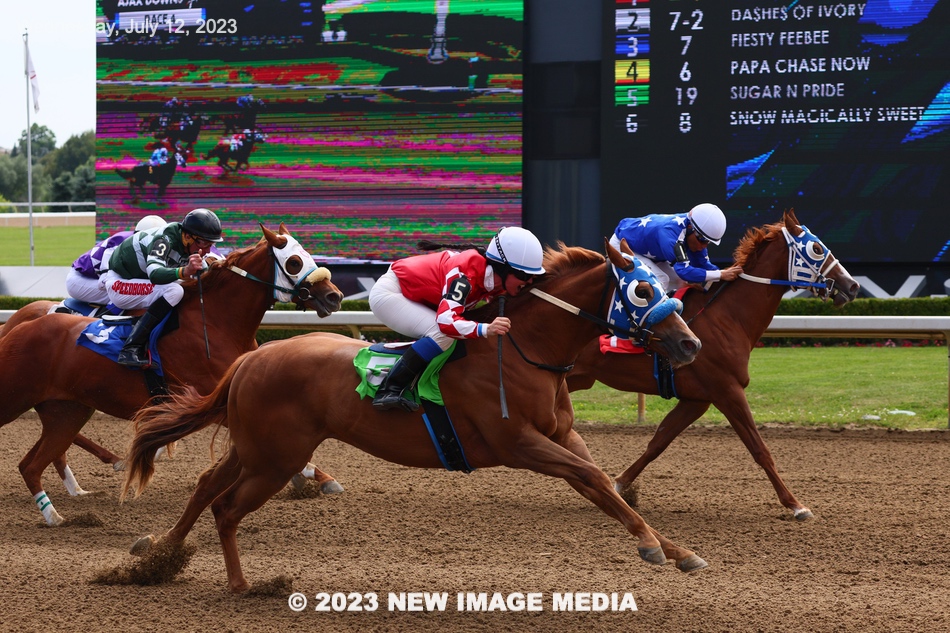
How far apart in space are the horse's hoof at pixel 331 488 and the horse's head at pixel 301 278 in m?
1.16

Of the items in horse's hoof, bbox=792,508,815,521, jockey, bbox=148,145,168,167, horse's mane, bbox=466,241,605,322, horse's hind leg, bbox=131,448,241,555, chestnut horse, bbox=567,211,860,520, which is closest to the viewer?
horse's mane, bbox=466,241,605,322

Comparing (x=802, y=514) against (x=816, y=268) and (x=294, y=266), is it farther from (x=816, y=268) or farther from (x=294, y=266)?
(x=294, y=266)

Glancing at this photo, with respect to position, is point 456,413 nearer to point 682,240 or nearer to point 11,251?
point 682,240

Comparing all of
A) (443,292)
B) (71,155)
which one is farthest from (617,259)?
(71,155)

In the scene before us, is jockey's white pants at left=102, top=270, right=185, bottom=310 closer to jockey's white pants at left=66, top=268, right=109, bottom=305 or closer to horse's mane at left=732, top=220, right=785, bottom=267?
jockey's white pants at left=66, top=268, right=109, bottom=305

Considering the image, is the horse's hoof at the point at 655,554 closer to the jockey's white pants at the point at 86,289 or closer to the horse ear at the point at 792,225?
the horse ear at the point at 792,225

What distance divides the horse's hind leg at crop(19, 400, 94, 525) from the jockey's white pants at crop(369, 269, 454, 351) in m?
2.30

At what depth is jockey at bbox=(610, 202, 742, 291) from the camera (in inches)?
233

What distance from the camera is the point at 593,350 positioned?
6.21 meters

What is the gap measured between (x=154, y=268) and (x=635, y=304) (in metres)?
2.86

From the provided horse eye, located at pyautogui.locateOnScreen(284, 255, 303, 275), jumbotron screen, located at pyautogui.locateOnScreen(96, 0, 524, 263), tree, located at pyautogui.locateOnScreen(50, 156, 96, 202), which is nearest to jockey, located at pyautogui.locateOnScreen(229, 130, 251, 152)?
Result: jumbotron screen, located at pyautogui.locateOnScreen(96, 0, 524, 263)

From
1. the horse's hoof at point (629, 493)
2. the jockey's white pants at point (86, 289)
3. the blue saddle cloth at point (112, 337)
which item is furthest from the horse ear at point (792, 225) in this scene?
the jockey's white pants at point (86, 289)

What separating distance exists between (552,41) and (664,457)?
662 centimetres

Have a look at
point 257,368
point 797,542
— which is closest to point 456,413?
point 257,368
